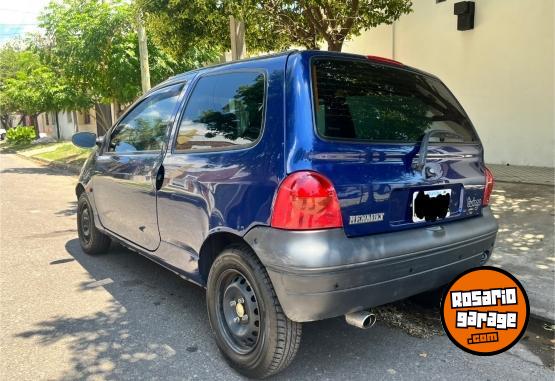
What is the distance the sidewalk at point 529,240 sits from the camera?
3.88 m

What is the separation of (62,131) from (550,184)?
34.6 m

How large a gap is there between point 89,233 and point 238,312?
296 cm

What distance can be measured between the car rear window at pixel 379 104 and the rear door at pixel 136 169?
1377 millimetres

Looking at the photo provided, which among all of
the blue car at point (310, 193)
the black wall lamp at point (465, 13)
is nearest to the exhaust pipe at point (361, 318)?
the blue car at point (310, 193)

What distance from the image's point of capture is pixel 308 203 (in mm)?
2369

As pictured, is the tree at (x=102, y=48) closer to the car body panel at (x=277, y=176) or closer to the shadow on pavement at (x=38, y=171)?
the shadow on pavement at (x=38, y=171)

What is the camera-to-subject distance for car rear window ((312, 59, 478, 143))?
259 cm

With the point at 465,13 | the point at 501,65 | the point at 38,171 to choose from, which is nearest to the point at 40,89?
the point at 38,171

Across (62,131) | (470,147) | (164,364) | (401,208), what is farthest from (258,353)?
(62,131)

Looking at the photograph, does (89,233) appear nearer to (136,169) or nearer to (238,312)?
(136,169)

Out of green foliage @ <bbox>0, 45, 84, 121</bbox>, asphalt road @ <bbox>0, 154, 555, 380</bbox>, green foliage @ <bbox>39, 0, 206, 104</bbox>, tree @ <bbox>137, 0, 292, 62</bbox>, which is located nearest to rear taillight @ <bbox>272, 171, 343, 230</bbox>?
asphalt road @ <bbox>0, 154, 555, 380</bbox>

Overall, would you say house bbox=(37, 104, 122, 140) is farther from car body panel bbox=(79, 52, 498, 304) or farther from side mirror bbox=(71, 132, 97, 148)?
car body panel bbox=(79, 52, 498, 304)

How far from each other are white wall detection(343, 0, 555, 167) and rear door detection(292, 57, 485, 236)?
6922 mm

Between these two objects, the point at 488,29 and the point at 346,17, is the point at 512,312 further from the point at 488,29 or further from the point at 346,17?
the point at 488,29
